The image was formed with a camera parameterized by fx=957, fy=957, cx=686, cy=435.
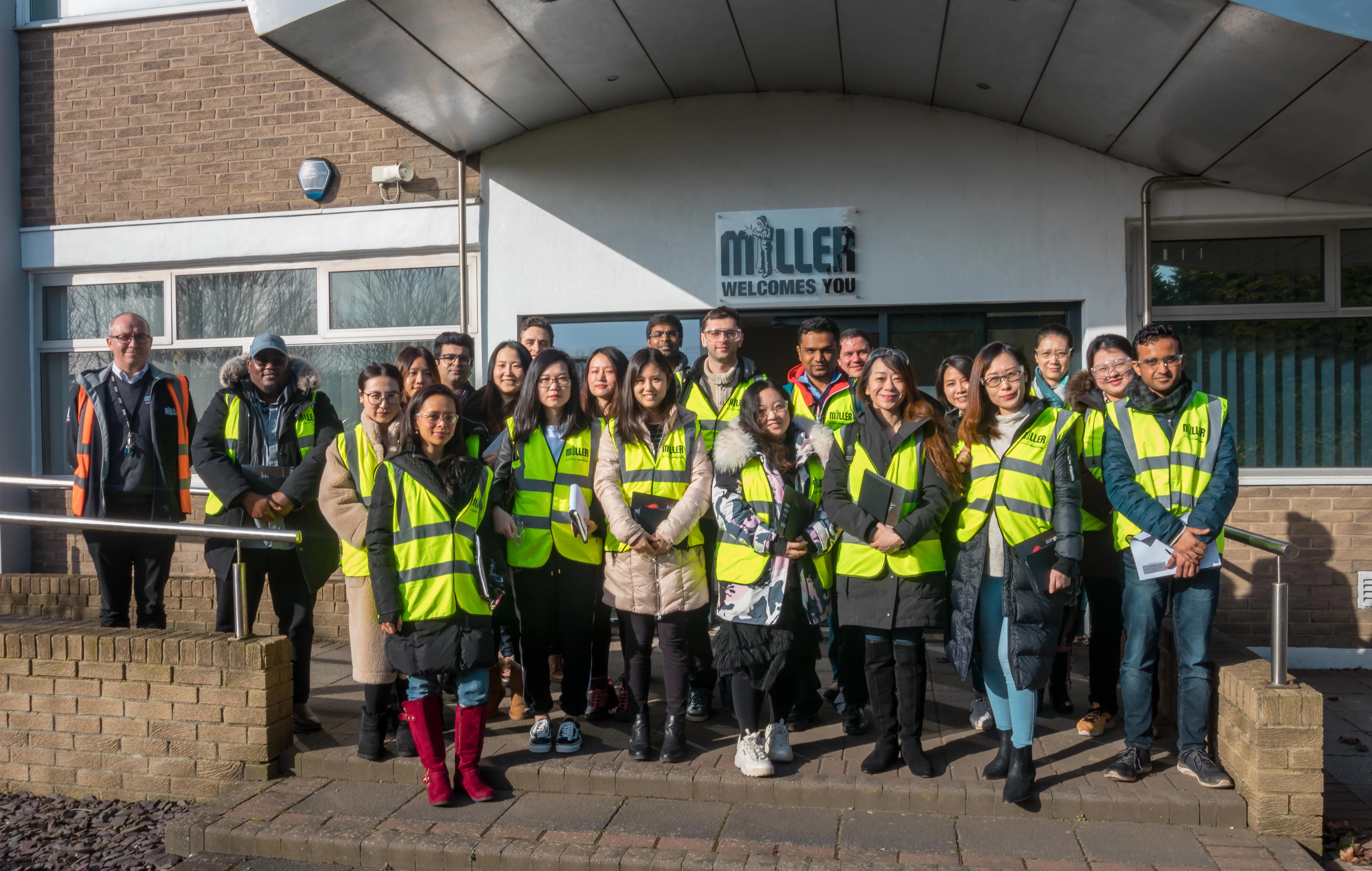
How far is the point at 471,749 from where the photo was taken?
3.80 m

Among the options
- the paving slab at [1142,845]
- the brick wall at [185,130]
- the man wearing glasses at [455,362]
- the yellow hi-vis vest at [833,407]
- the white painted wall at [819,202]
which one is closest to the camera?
the paving slab at [1142,845]

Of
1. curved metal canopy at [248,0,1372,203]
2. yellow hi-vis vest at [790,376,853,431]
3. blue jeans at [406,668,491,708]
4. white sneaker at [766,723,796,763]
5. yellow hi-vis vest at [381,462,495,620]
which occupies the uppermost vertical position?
curved metal canopy at [248,0,1372,203]

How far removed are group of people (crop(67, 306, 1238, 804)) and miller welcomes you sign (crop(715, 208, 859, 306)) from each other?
2.17 meters

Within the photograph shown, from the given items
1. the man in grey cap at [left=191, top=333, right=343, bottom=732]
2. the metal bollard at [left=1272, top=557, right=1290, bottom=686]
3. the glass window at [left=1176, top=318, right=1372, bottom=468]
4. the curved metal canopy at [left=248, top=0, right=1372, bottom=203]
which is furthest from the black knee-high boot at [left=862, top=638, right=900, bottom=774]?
the glass window at [left=1176, top=318, right=1372, bottom=468]

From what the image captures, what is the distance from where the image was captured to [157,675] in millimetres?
4262

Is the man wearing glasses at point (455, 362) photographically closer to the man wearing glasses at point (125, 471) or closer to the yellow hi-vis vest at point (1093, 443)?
the man wearing glasses at point (125, 471)

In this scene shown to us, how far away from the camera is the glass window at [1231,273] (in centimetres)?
673

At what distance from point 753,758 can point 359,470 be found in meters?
2.01

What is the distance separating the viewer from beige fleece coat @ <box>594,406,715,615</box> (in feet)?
13.1

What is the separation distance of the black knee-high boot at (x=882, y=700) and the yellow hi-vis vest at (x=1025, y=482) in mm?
597

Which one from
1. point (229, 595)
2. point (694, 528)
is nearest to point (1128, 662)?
point (694, 528)

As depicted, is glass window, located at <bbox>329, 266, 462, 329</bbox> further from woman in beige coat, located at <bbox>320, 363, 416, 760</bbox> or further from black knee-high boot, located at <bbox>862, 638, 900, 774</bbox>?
black knee-high boot, located at <bbox>862, 638, 900, 774</bbox>

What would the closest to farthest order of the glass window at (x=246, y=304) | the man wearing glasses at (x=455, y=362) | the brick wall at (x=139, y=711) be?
1. the brick wall at (x=139, y=711)
2. the man wearing glasses at (x=455, y=362)
3. the glass window at (x=246, y=304)

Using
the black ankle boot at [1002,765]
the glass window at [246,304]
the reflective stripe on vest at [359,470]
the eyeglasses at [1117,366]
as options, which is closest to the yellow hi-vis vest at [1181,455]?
the eyeglasses at [1117,366]
